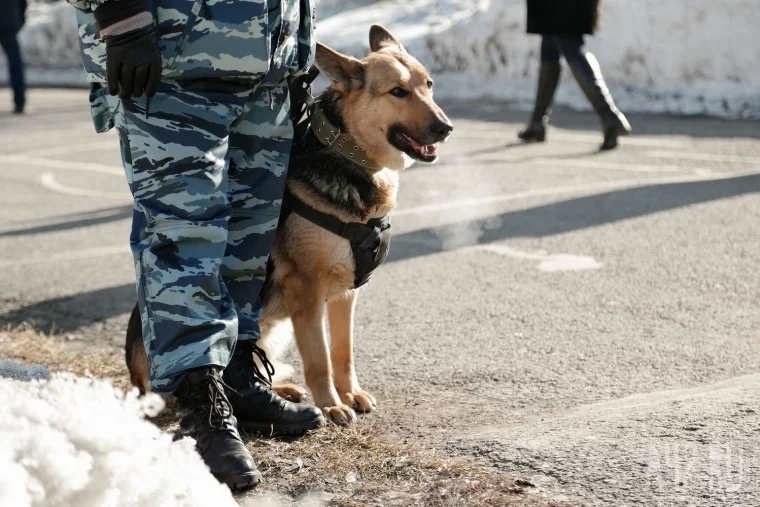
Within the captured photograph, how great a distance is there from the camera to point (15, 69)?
1373cm

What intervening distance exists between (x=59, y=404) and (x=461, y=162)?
22.6ft

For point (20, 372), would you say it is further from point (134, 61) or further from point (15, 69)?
point (15, 69)

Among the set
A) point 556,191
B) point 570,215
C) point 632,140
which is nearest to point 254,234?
point 570,215

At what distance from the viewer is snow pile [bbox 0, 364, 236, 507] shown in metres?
1.96

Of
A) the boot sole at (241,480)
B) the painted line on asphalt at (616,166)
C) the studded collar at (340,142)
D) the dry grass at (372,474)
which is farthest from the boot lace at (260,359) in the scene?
the painted line on asphalt at (616,166)

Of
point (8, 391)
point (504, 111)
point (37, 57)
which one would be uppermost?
point (8, 391)

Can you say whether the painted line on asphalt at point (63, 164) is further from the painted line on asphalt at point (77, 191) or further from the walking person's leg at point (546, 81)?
the walking person's leg at point (546, 81)

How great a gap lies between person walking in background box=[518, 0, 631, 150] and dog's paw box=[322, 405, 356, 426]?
5864 mm

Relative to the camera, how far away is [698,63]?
11898 mm

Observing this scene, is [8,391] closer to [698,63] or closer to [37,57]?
[698,63]

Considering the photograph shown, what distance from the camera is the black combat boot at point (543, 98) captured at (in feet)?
31.3

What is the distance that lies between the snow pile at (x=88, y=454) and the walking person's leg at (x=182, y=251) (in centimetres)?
68

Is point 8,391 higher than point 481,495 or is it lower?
higher

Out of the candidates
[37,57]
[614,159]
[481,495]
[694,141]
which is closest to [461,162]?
[614,159]
